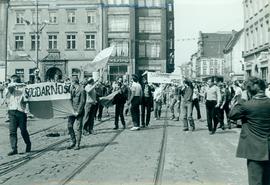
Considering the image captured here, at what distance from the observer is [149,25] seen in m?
58.3

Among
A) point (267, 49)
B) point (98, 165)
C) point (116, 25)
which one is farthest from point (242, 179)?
point (116, 25)

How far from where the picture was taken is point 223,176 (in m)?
9.22

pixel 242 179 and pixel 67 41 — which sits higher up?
pixel 67 41

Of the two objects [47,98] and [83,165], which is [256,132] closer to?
[83,165]

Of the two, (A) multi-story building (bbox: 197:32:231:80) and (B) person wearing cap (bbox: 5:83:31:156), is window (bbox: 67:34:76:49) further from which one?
(A) multi-story building (bbox: 197:32:231:80)

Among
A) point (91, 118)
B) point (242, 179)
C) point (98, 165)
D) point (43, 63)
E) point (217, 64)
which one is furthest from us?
point (217, 64)

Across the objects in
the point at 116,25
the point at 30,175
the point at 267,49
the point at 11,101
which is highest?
the point at 116,25

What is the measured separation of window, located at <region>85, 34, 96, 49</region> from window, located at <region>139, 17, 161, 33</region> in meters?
5.42

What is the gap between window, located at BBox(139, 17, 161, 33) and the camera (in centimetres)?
5812

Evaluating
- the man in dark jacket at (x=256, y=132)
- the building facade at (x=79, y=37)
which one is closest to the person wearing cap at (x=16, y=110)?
the man in dark jacket at (x=256, y=132)

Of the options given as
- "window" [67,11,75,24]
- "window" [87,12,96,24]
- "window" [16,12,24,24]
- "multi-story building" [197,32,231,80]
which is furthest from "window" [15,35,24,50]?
"multi-story building" [197,32,231,80]

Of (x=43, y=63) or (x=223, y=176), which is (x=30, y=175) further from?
(x=43, y=63)

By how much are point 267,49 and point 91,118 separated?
25.6m

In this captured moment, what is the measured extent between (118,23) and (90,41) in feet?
12.1
